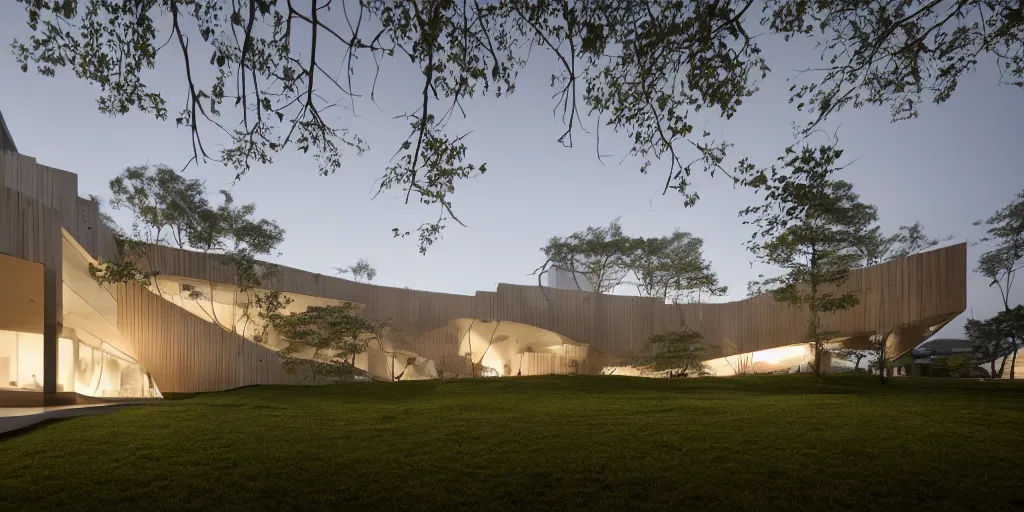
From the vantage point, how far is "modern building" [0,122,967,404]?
8938 mm

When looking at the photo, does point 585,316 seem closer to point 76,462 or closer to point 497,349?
point 497,349

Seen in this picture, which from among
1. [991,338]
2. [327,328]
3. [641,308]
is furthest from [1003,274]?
[327,328]

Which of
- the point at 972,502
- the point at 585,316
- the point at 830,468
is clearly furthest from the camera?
the point at 585,316

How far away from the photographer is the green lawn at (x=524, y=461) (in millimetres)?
3029

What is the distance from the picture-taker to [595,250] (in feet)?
83.3

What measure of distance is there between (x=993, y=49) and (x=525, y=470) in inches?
193

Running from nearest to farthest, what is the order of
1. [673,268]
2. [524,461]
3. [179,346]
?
[524,461], [179,346], [673,268]

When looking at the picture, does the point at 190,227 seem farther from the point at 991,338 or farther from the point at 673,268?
the point at 991,338

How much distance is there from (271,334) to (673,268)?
16.0 meters

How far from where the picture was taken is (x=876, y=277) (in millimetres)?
17484

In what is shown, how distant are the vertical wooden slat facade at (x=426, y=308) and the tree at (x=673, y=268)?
1493 mm

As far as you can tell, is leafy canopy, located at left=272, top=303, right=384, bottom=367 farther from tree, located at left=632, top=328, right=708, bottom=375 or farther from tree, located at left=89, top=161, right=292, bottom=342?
tree, located at left=632, top=328, right=708, bottom=375

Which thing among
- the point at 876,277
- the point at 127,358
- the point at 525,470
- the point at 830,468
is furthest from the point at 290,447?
the point at 876,277

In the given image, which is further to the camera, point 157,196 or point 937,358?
point 937,358
